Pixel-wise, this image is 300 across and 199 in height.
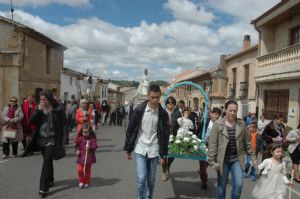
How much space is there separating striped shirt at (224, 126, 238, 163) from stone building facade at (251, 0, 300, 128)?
969 centimetres

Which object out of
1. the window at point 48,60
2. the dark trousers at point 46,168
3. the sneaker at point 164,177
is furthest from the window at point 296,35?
the window at point 48,60

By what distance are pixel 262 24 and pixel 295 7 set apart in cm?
326

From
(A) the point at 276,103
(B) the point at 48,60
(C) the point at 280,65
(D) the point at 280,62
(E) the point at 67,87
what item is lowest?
(A) the point at 276,103

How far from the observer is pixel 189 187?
661cm

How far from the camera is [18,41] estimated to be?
19.6 meters

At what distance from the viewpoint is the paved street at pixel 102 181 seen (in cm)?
589

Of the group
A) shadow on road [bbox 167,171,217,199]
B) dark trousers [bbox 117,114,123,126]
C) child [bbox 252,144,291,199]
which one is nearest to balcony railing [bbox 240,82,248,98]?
dark trousers [bbox 117,114,123,126]

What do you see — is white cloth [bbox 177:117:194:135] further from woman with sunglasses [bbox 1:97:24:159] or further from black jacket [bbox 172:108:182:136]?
woman with sunglasses [bbox 1:97:24:159]

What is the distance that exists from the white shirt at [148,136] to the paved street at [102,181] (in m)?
1.39

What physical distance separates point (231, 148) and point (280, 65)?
1155 cm

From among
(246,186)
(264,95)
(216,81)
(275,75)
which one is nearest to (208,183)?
(246,186)

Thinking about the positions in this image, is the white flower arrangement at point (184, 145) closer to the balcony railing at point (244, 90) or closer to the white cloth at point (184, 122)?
the white cloth at point (184, 122)

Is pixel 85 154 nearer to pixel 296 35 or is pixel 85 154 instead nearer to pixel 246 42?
pixel 296 35

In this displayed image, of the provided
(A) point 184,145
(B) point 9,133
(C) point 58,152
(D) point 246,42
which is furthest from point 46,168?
(D) point 246,42
